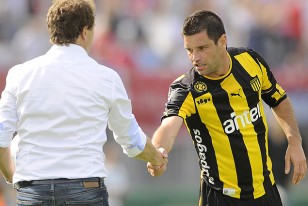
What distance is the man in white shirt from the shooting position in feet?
19.2

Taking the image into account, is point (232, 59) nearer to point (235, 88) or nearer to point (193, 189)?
point (235, 88)

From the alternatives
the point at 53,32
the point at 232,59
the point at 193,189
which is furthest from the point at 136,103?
the point at 53,32

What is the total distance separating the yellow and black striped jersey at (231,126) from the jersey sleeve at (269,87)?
60mm

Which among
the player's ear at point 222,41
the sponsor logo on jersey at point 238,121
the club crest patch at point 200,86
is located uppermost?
the player's ear at point 222,41

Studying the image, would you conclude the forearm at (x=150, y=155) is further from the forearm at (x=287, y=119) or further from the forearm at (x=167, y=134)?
the forearm at (x=287, y=119)

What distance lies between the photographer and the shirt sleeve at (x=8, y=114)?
587cm

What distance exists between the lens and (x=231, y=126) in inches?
287

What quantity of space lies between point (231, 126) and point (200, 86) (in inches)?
16.4

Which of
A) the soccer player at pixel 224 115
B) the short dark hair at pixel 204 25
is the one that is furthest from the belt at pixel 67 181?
the short dark hair at pixel 204 25

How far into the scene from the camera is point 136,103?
1342cm

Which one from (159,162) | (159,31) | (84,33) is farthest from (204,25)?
(159,31)

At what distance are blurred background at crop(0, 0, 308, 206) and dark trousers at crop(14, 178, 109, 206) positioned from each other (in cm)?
636

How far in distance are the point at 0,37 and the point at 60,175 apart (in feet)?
30.9

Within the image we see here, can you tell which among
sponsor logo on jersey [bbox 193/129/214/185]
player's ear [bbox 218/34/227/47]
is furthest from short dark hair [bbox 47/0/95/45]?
sponsor logo on jersey [bbox 193/129/214/185]
